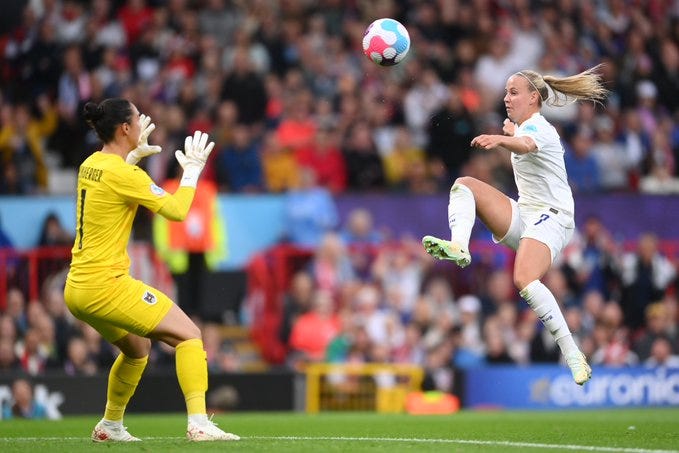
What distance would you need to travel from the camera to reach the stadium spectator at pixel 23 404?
15.2 m

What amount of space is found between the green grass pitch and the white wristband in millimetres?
1705

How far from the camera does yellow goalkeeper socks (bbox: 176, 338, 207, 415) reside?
9.23 meters

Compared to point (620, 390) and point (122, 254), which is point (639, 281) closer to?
point (620, 390)

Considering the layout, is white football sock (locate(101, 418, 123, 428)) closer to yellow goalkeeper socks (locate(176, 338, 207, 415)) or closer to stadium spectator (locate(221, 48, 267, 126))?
yellow goalkeeper socks (locate(176, 338, 207, 415))

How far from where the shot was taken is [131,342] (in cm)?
959

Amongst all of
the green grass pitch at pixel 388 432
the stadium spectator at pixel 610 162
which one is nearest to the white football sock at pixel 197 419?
the green grass pitch at pixel 388 432

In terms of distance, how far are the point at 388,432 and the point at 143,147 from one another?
9.56ft

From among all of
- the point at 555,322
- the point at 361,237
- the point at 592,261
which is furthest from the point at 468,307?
the point at 555,322

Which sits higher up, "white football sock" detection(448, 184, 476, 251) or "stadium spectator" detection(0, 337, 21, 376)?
"white football sock" detection(448, 184, 476, 251)

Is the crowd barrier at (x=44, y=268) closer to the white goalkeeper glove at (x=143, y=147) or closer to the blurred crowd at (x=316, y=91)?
the blurred crowd at (x=316, y=91)

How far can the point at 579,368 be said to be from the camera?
1012 centimetres

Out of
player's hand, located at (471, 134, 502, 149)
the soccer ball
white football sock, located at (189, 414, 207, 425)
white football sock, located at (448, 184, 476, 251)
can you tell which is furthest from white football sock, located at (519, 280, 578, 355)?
white football sock, located at (189, 414, 207, 425)

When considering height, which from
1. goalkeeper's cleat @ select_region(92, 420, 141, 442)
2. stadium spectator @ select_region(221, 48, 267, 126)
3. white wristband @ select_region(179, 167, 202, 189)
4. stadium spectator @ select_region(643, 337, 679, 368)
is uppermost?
stadium spectator @ select_region(221, 48, 267, 126)

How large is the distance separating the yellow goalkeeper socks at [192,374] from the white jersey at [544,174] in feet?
9.41
